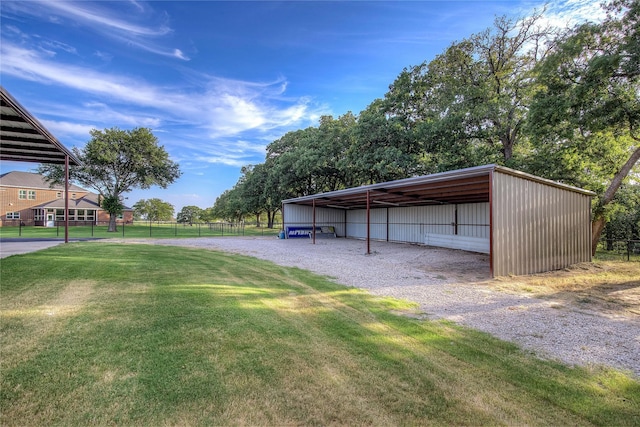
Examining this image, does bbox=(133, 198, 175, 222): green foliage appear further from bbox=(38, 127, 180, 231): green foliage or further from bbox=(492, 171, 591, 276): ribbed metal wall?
bbox=(492, 171, 591, 276): ribbed metal wall

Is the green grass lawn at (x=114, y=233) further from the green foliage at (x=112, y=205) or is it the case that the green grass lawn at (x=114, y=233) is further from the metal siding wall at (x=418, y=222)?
the metal siding wall at (x=418, y=222)

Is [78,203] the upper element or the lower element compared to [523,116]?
lower

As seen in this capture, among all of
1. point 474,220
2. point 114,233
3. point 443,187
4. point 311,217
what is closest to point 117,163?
point 114,233

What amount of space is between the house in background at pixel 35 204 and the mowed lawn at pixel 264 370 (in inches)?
1443

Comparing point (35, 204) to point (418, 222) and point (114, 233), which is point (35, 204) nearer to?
point (114, 233)

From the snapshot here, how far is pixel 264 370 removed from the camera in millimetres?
2787

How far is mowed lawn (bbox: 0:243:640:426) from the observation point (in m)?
2.21

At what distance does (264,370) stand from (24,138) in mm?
9641

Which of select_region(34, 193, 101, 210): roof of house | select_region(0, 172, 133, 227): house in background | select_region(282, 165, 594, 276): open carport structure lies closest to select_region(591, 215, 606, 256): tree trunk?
select_region(282, 165, 594, 276): open carport structure

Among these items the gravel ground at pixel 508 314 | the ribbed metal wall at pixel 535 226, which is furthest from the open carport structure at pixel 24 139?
the ribbed metal wall at pixel 535 226

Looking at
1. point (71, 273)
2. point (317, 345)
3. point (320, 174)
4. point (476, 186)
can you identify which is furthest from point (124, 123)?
point (317, 345)

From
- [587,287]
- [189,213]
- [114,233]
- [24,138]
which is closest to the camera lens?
[587,287]

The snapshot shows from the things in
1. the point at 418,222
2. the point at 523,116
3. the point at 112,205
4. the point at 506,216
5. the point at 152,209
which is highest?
the point at 523,116

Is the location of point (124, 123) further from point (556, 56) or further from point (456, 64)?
point (556, 56)
